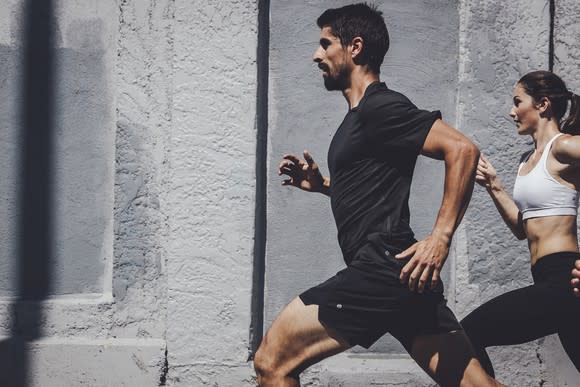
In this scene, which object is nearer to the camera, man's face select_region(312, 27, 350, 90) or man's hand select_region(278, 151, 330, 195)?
man's face select_region(312, 27, 350, 90)

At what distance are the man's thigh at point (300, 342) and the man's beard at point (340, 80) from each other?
89 cm

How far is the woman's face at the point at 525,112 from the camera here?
377 centimetres

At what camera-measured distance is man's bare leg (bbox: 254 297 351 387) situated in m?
2.92

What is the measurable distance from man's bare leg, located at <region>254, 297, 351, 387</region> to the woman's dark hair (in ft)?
5.23

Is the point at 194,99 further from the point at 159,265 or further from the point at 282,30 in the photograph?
the point at 159,265

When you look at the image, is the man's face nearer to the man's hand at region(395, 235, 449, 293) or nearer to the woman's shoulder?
the man's hand at region(395, 235, 449, 293)

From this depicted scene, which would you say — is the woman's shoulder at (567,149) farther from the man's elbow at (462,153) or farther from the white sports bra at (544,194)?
the man's elbow at (462,153)

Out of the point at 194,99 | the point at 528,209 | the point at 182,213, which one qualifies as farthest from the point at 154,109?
the point at 528,209

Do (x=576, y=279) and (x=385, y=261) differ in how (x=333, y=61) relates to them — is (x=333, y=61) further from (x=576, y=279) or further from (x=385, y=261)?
(x=576, y=279)

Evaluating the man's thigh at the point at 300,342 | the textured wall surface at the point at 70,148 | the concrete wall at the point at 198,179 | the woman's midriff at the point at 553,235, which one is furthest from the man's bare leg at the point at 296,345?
the textured wall surface at the point at 70,148

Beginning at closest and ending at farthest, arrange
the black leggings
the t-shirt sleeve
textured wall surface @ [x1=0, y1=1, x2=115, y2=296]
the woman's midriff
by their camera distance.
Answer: the t-shirt sleeve → the black leggings → the woman's midriff → textured wall surface @ [x1=0, y1=1, x2=115, y2=296]

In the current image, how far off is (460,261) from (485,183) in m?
1.00

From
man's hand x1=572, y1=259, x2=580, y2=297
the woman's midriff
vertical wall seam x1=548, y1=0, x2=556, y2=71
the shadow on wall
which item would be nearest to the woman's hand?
the woman's midriff

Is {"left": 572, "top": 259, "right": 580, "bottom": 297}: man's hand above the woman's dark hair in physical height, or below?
below
